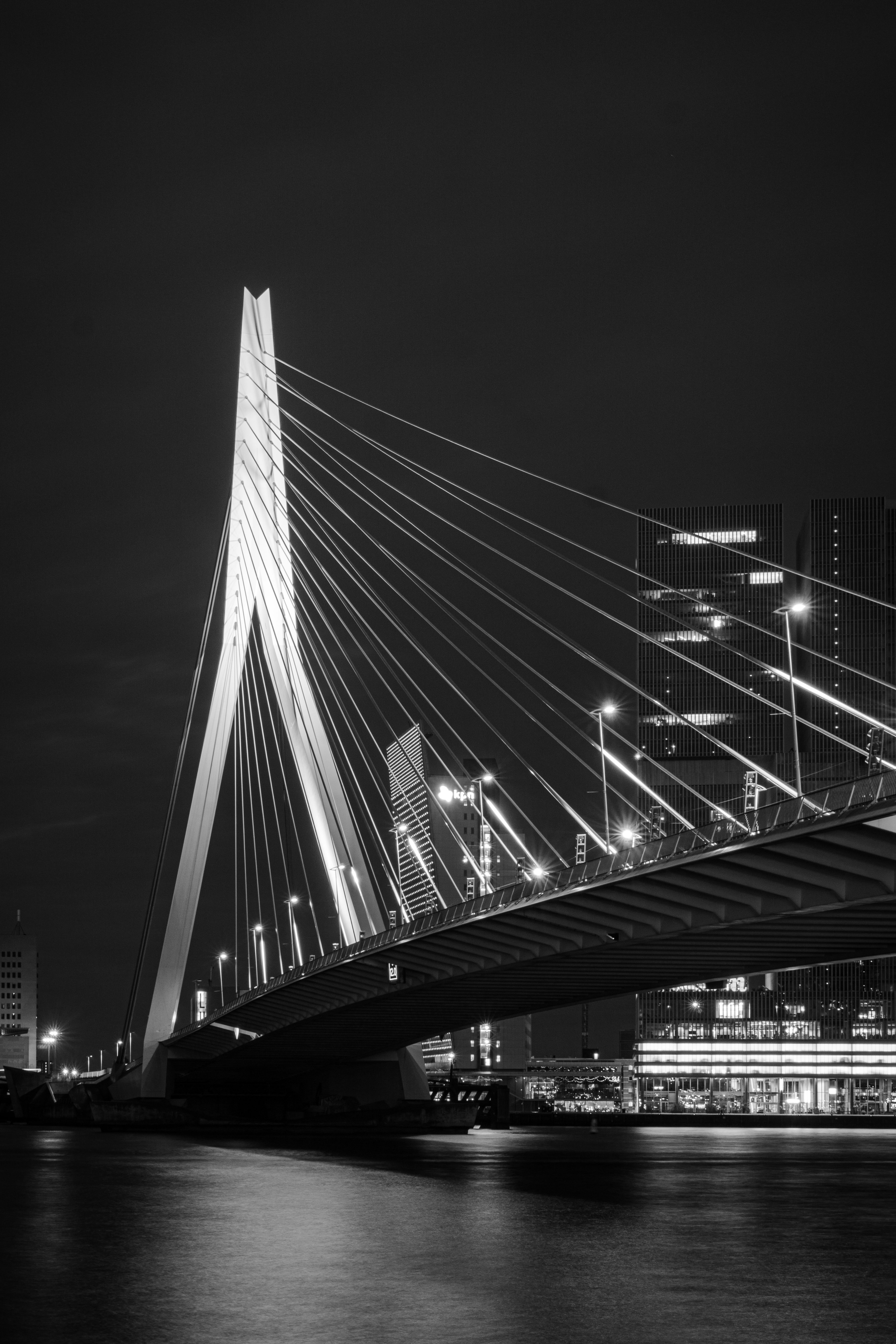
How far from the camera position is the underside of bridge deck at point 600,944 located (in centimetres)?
2380

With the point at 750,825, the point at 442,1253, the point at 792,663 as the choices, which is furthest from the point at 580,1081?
the point at 442,1253

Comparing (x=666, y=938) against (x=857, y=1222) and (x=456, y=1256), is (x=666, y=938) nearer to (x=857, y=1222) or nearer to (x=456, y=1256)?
(x=857, y=1222)

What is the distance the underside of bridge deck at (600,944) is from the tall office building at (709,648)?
81.9 meters

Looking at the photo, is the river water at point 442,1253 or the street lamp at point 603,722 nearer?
the river water at point 442,1253

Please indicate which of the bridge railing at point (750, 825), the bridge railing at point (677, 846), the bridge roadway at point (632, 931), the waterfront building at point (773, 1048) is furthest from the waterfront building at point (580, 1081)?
the bridge railing at point (750, 825)

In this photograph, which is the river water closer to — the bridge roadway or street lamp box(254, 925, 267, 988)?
the bridge roadway

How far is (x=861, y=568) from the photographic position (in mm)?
137375

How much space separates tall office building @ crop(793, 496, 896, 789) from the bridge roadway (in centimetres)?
8794

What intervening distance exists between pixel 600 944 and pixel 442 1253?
42.7 feet

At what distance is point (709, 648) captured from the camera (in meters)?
142

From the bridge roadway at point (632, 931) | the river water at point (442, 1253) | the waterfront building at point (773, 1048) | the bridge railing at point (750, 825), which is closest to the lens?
the river water at point (442, 1253)

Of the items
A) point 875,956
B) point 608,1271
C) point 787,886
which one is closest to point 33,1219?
point 608,1271

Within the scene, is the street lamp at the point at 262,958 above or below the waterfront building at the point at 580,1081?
above

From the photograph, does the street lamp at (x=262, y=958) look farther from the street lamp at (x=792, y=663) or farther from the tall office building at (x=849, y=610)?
the tall office building at (x=849, y=610)
